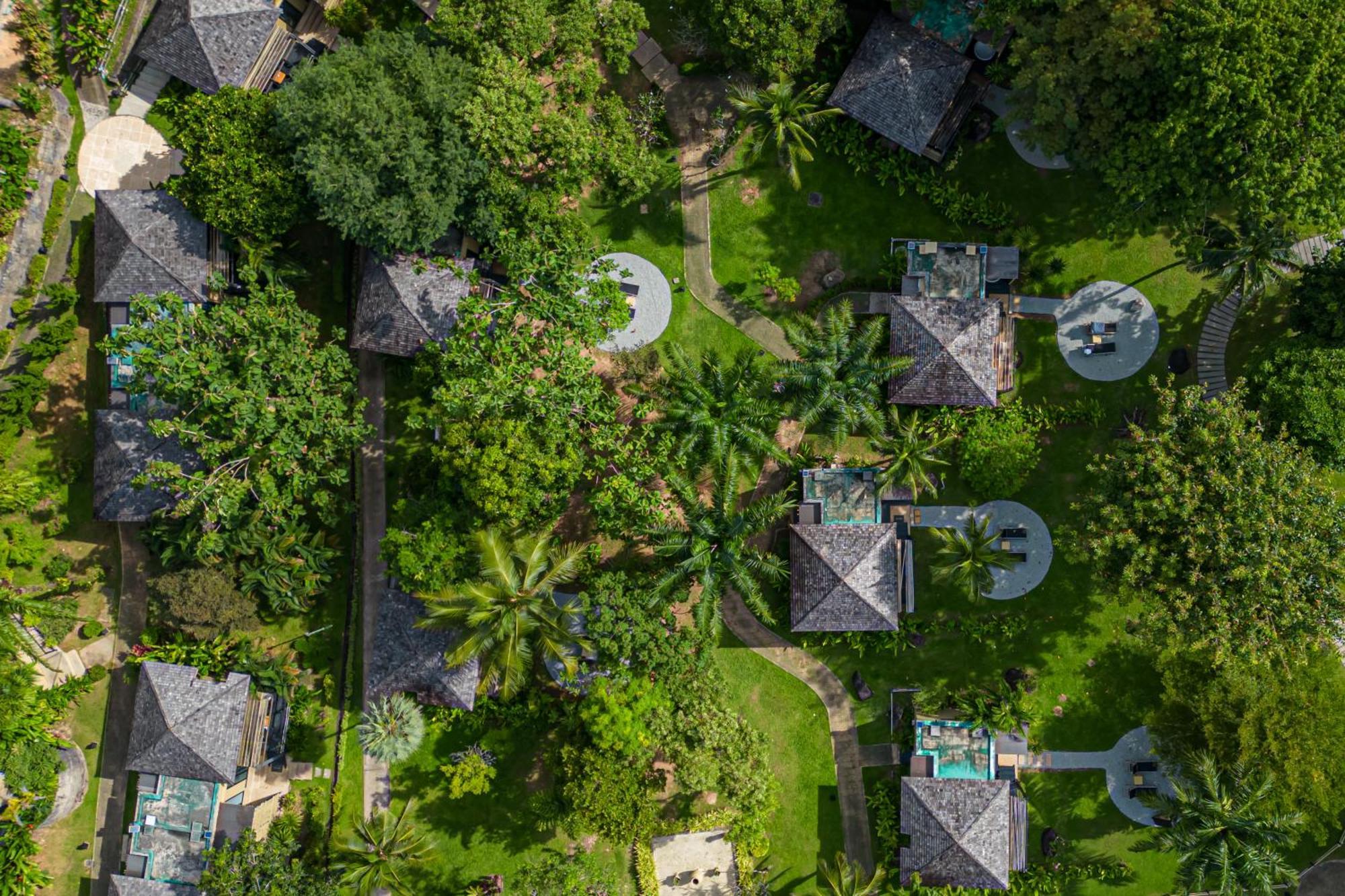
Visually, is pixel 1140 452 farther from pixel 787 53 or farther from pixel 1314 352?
pixel 787 53

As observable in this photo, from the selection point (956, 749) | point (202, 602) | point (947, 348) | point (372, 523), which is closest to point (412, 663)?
point (372, 523)

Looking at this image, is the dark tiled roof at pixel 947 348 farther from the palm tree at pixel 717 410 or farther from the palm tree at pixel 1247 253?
the palm tree at pixel 1247 253

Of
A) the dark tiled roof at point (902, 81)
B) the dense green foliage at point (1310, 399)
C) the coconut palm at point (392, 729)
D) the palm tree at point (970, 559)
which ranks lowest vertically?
the coconut palm at point (392, 729)

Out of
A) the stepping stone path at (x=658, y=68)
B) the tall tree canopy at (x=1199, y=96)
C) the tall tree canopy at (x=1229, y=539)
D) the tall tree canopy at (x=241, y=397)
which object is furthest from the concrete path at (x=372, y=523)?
the tall tree canopy at (x=1229, y=539)

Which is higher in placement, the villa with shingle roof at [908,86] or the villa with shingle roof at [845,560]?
the villa with shingle roof at [908,86]

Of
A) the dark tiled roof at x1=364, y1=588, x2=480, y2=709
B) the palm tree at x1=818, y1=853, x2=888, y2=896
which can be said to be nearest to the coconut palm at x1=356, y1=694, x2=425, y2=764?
the dark tiled roof at x1=364, y1=588, x2=480, y2=709

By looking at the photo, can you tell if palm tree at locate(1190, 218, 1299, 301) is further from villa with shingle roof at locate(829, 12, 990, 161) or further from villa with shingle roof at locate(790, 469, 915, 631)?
villa with shingle roof at locate(790, 469, 915, 631)

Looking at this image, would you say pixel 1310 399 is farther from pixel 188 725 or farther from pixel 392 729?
pixel 188 725
